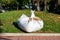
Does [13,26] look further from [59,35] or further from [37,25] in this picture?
[59,35]

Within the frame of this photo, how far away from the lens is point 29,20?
10727 millimetres

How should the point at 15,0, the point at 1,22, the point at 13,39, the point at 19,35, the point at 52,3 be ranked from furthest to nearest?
1. the point at 52,3
2. the point at 15,0
3. the point at 1,22
4. the point at 19,35
5. the point at 13,39

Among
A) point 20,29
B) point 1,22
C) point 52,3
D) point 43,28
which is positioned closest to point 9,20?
point 1,22

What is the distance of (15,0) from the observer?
21547mm

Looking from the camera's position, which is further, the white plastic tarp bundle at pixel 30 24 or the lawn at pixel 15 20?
the lawn at pixel 15 20

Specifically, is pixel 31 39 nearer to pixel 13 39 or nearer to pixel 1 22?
pixel 13 39

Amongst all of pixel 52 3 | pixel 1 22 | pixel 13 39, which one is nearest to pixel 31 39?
pixel 13 39

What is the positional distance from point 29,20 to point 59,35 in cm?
167

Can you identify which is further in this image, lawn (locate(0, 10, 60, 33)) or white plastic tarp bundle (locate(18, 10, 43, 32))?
lawn (locate(0, 10, 60, 33))

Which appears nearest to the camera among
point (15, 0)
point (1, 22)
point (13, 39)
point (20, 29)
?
point (13, 39)

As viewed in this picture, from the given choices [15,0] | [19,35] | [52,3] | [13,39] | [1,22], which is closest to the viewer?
[13,39]

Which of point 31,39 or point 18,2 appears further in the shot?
point 18,2

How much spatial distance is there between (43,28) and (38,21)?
1.95ft

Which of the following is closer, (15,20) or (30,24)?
(30,24)
